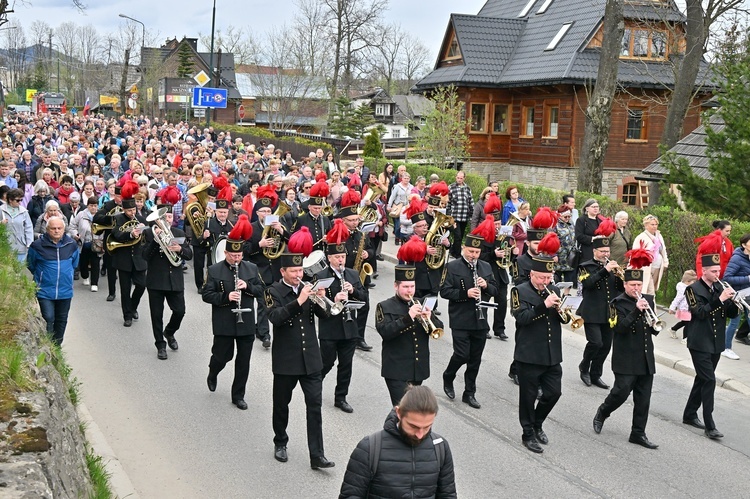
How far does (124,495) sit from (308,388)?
1.81m

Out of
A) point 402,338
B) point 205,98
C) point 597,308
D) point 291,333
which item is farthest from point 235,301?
point 205,98

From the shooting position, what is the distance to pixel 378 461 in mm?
4832

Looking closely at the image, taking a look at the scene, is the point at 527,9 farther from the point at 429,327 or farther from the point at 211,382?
the point at 429,327

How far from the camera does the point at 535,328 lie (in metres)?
9.00

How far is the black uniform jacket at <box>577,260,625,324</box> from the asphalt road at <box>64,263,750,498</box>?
0.92 m

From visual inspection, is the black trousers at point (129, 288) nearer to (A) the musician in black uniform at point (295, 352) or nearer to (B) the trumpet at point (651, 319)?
(A) the musician in black uniform at point (295, 352)

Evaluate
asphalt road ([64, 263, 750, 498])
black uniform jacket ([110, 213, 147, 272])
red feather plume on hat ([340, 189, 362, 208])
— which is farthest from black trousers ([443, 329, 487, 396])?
black uniform jacket ([110, 213, 147, 272])

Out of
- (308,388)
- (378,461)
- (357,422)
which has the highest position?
(378,461)

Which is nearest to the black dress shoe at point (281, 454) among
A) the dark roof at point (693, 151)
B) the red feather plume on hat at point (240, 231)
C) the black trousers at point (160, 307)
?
the red feather plume on hat at point (240, 231)

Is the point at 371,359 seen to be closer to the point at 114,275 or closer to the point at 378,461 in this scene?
the point at 114,275

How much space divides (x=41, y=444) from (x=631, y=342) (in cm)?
588

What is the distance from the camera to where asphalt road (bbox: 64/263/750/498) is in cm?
800

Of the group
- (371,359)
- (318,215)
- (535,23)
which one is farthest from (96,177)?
(535,23)

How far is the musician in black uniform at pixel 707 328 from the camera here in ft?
30.9
